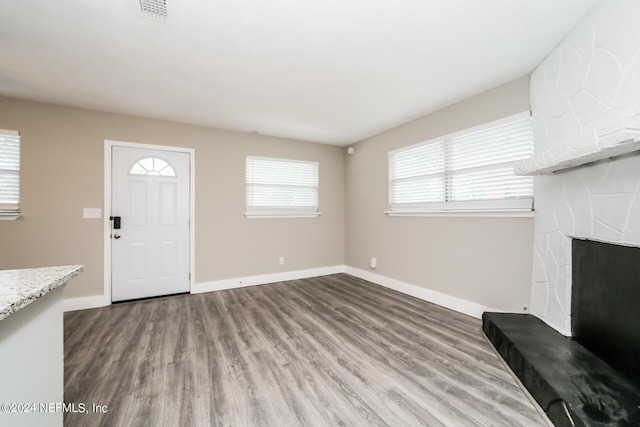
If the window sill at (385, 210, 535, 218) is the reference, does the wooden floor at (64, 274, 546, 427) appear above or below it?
below

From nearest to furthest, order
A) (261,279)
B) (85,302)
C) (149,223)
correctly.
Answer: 1. (85,302)
2. (149,223)
3. (261,279)

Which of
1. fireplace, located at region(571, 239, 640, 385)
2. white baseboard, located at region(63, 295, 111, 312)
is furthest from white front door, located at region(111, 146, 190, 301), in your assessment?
fireplace, located at region(571, 239, 640, 385)

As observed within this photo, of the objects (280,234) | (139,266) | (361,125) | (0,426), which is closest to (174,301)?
(139,266)

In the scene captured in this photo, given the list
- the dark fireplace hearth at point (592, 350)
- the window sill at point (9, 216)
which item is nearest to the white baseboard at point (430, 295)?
the dark fireplace hearth at point (592, 350)

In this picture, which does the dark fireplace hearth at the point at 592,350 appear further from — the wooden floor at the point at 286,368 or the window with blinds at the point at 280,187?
the window with blinds at the point at 280,187

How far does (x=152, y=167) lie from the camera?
3.70 meters

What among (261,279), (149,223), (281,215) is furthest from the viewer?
(281,215)

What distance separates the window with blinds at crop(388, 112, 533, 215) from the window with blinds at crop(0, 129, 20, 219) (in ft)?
15.6

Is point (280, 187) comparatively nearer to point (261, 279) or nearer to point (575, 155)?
point (261, 279)

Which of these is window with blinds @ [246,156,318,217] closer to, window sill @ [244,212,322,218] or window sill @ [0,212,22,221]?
window sill @ [244,212,322,218]

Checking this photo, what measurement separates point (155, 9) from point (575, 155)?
283cm

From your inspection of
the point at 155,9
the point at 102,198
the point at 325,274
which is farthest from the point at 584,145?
the point at 102,198

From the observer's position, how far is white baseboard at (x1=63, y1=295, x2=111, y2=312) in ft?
10.6

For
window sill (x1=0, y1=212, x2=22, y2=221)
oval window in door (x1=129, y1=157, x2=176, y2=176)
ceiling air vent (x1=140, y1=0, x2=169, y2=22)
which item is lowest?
window sill (x1=0, y1=212, x2=22, y2=221)
